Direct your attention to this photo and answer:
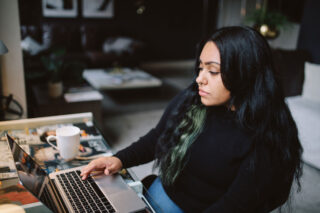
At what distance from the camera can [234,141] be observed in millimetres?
995

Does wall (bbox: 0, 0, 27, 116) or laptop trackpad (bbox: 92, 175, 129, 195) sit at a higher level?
wall (bbox: 0, 0, 27, 116)

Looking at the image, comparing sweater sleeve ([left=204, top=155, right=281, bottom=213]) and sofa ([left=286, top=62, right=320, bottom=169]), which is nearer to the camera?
sweater sleeve ([left=204, top=155, right=281, bottom=213])

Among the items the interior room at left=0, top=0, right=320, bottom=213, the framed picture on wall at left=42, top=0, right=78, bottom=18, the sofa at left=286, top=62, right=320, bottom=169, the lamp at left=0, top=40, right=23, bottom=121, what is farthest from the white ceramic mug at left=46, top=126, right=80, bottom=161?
the framed picture on wall at left=42, top=0, right=78, bottom=18

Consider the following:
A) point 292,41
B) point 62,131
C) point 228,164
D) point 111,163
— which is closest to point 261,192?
point 228,164

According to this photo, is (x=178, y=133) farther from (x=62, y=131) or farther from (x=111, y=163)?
(x=62, y=131)

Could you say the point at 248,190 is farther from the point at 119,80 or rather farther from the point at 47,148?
the point at 119,80

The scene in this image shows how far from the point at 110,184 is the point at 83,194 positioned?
4.1 inches

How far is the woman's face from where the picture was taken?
0.95 m

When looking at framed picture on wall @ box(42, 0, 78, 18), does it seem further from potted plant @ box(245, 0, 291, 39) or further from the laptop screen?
the laptop screen

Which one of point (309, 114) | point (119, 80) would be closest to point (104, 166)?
point (309, 114)


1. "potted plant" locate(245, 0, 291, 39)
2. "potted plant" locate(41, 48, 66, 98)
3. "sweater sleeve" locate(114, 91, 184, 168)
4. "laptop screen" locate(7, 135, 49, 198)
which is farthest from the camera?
"potted plant" locate(245, 0, 291, 39)

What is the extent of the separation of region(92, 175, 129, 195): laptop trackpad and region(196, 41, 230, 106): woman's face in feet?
1.33

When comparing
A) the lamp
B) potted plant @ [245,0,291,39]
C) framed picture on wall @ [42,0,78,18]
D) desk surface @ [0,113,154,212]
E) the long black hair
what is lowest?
the lamp

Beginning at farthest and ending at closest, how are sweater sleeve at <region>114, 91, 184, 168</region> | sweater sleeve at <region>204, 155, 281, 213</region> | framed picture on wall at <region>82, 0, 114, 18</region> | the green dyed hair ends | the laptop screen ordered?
framed picture on wall at <region>82, 0, 114, 18</region>, sweater sleeve at <region>114, 91, 184, 168</region>, the green dyed hair ends, sweater sleeve at <region>204, 155, 281, 213</region>, the laptop screen
